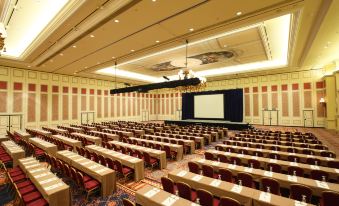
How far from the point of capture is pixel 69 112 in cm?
1694

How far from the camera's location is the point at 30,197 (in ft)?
12.3

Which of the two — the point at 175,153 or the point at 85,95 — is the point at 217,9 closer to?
the point at 175,153

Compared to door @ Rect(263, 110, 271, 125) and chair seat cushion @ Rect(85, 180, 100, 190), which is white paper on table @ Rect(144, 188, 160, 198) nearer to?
chair seat cushion @ Rect(85, 180, 100, 190)

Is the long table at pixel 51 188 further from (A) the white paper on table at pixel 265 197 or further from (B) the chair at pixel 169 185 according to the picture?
(A) the white paper on table at pixel 265 197

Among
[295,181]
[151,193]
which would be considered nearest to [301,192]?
[295,181]

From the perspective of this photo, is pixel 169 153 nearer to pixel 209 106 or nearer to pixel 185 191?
pixel 185 191

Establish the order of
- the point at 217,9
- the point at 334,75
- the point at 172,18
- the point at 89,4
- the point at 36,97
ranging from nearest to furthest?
the point at 89,4
the point at 217,9
the point at 172,18
the point at 334,75
the point at 36,97

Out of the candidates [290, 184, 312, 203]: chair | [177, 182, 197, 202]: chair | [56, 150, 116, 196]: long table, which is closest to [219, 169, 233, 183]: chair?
[177, 182, 197, 202]: chair

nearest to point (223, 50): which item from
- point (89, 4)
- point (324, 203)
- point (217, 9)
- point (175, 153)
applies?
point (217, 9)

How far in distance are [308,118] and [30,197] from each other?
19949 mm

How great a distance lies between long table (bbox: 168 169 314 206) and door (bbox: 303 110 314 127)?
54.8ft

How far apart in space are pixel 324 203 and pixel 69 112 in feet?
60.9

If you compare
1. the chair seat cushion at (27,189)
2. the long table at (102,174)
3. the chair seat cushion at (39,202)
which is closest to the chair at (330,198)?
the long table at (102,174)

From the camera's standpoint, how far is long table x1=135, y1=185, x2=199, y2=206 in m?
3.06
